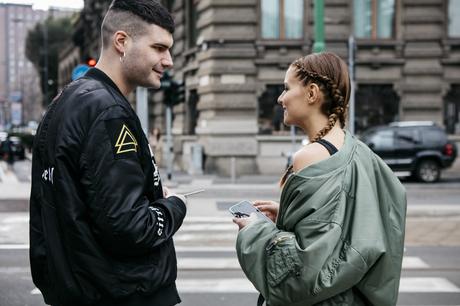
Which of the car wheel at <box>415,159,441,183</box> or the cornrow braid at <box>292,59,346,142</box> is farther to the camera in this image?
the car wheel at <box>415,159,441,183</box>

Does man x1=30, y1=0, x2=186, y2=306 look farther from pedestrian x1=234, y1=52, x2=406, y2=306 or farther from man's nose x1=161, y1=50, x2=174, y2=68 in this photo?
pedestrian x1=234, y1=52, x2=406, y2=306

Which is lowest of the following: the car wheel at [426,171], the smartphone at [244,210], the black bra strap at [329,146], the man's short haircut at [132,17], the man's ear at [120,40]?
the car wheel at [426,171]

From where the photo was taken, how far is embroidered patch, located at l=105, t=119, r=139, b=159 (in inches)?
91.8

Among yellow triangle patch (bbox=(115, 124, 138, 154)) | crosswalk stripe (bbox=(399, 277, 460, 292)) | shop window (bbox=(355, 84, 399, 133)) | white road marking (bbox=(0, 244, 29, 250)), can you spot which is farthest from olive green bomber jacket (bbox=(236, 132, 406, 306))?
shop window (bbox=(355, 84, 399, 133))

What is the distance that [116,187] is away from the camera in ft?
7.57

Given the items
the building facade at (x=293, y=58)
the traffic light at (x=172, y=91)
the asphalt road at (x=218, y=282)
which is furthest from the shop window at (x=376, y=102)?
the asphalt road at (x=218, y=282)

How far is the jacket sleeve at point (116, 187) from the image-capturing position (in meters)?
2.30

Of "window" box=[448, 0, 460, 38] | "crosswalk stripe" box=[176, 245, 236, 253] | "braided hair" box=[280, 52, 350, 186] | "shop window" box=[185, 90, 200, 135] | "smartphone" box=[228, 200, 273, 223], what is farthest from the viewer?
"shop window" box=[185, 90, 200, 135]

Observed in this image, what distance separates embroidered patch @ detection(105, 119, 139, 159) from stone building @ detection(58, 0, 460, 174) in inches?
764

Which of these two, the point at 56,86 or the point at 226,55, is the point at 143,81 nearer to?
the point at 226,55

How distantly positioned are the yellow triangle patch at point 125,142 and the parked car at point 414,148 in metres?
17.7

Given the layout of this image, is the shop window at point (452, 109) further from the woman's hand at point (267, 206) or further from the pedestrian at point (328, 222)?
the pedestrian at point (328, 222)

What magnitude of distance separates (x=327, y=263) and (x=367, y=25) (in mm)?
21710

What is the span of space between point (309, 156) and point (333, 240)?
0.32 m
